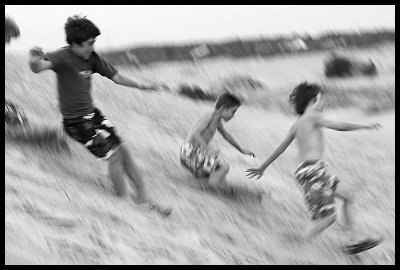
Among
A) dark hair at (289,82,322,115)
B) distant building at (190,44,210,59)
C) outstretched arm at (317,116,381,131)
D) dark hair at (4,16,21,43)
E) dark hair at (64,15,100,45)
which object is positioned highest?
dark hair at (64,15,100,45)

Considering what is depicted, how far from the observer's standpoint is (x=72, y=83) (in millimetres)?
4750

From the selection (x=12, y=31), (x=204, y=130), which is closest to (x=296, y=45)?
(x=12, y=31)

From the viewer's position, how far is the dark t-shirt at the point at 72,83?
4711mm

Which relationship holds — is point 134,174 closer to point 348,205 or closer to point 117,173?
point 117,173

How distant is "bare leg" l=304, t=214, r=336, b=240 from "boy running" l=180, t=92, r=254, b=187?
0.93 meters

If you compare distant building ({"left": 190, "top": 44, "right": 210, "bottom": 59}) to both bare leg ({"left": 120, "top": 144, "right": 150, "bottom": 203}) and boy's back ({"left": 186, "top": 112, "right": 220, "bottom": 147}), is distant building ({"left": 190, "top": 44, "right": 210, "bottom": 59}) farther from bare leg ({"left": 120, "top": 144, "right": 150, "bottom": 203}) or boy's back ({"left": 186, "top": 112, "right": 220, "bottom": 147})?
bare leg ({"left": 120, "top": 144, "right": 150, "bottom": 203})

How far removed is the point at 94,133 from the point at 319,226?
176 centimetres

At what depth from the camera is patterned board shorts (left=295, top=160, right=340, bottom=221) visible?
5051 mm

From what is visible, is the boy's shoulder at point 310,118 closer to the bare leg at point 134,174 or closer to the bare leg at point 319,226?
the bare leg at point 319,226

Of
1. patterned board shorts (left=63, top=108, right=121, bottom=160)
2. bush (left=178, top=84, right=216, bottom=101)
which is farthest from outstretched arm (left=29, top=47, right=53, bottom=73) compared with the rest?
bush (left=178, top=84, right=216, bottom=101)

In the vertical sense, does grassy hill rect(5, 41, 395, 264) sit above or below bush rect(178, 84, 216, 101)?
above

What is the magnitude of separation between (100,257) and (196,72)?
19.2 metres

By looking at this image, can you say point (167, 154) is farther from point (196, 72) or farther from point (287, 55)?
point (287, 55)
